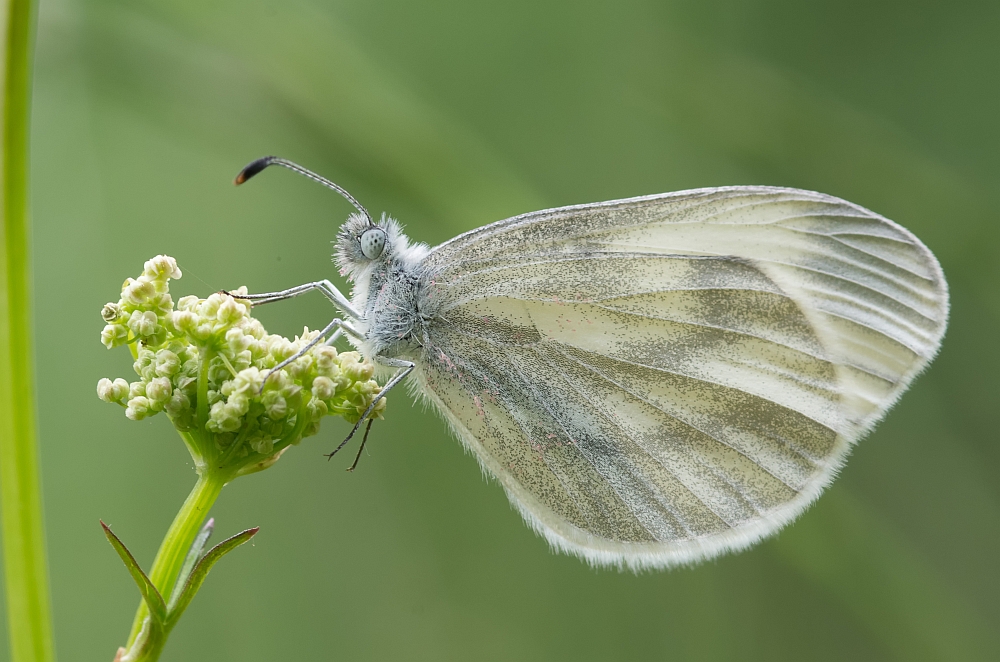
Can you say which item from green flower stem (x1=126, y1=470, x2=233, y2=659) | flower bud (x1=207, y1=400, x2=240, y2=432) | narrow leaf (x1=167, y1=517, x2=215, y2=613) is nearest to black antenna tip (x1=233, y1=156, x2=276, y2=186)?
flower bud (x1=207, y1=400, x2=240, y2=432)

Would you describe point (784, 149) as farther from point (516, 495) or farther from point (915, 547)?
point (915, 547)

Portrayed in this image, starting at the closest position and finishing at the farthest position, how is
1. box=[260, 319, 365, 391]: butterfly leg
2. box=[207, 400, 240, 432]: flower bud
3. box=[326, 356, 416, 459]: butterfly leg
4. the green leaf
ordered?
the green leaf
box=[207, 400, 240, 432]: flower bud
box=[260, 319, 365, 391]: butterfly leg
box=[326, 356, 416, 459]: butterfly leg

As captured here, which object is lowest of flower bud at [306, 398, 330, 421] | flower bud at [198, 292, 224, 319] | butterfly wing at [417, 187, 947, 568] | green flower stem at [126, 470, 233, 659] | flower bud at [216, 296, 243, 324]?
butterfly wing at [417, 187, 947, 568]

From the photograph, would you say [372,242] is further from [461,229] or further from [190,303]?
[190,303]

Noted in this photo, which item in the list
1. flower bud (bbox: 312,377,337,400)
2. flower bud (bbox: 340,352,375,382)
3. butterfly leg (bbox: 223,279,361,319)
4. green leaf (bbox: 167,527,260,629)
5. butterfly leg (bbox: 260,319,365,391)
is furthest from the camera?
butterfly leg (bbox: 223,279,361,319)

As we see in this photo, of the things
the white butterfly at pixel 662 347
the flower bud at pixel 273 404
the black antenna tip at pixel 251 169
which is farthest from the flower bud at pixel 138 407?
the white butterfly at pixel 662 347

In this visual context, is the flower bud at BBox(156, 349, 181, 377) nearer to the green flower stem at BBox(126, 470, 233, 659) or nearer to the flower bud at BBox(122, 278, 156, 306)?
the flower bud at BBox(122, 278, 156, 306)

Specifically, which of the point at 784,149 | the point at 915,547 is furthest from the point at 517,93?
the point at 915,547

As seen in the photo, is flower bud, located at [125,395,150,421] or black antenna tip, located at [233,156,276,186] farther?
black antenna tip, located at [233,156,276,186]

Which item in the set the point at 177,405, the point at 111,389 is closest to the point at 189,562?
the point at 177,405
